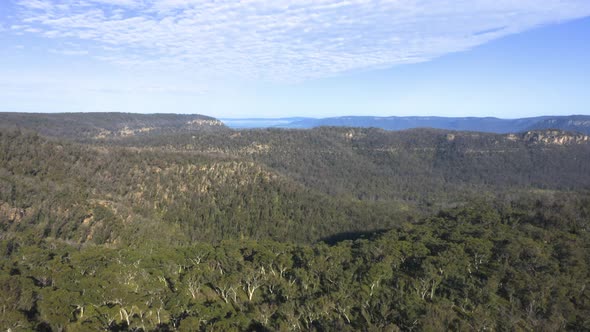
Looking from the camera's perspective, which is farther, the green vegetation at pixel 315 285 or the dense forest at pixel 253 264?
the dense forest at pixel 253 264

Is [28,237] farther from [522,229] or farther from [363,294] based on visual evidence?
[522,229]

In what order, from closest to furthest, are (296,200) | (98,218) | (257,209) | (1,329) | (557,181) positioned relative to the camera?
(1,329) → (98,218) → (257,209) → (296,200) → (557,181)

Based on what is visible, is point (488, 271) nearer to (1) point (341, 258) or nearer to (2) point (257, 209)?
(1) point (341, 258)

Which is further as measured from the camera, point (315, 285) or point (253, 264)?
point (253, 264)

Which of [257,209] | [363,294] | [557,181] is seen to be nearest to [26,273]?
[363,294]

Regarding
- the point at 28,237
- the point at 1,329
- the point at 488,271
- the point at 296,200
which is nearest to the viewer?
the point at 1,329

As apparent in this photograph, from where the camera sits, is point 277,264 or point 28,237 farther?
point 28,237

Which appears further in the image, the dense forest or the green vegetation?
the dense forest

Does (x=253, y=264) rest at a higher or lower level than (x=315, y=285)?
lower

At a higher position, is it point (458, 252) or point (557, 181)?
point (458, 252)

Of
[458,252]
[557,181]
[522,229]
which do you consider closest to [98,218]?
[458,252]
